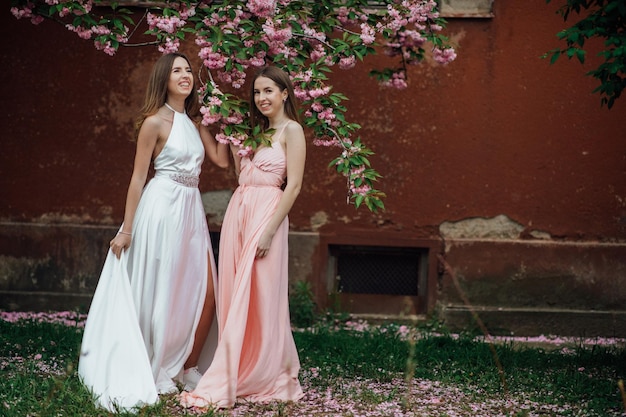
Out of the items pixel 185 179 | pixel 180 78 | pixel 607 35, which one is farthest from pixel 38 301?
pixel 607 35

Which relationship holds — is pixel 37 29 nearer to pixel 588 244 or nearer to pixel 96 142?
pixel 96 142

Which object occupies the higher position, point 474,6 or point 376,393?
point 474,6

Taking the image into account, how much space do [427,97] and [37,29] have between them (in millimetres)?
3690

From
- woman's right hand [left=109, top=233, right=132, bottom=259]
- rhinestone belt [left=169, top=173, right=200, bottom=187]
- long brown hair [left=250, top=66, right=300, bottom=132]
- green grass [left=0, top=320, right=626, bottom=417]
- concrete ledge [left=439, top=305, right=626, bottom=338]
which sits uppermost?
long brown hair [left=250, top=66, right=300, bottom=132]

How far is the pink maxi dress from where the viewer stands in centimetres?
509

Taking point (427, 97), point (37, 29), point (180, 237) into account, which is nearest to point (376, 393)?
point (180, 237)

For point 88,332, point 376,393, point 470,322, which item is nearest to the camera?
point 88,332

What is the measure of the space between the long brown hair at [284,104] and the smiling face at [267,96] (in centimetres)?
3

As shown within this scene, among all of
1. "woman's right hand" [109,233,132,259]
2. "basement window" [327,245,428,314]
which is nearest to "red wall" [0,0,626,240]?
"basement window" [327,245,428,314]

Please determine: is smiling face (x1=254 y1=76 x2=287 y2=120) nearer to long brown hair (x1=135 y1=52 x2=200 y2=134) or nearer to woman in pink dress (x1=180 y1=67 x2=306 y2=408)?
woman in pink dress (x1=180 y1=67 x2=306 y2=408)

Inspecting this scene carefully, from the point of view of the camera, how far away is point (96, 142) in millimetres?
8062

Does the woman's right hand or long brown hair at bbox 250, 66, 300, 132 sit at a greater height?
long brown hair at bbox 250, 66, 300, 132

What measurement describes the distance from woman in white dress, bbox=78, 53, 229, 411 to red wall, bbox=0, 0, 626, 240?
9.03 ft

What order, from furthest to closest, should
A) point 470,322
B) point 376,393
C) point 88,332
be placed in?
point 470,322
point 376,393
point 88,332
